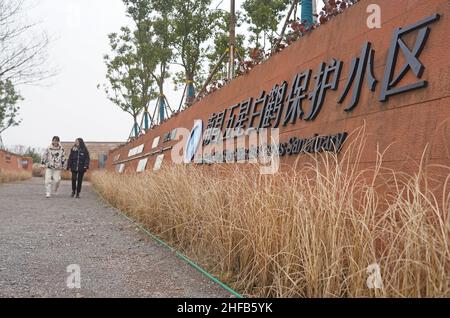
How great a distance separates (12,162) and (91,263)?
80.6 ft

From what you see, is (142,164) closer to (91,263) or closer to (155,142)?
(155,142)

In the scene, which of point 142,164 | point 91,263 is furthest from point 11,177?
point 91,263

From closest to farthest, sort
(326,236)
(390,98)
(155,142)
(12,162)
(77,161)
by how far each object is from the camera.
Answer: (326,236), (390,98), (77,161), (155,142), (12,162)

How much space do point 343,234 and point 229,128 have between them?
493cm

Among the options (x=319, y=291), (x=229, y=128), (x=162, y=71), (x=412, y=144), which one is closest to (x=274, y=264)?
(x=319, y=291)

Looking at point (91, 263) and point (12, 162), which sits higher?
point (12, 162)

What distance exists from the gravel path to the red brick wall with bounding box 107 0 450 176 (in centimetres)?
171

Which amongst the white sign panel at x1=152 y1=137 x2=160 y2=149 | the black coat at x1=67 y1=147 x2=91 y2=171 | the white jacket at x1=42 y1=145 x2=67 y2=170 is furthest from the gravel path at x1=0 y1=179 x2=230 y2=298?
the white sign panel at x1=152 y1=137 x2=160 y2=149

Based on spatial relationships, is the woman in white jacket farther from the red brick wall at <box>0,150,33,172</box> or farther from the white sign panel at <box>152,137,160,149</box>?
the red brick wall at <box>0,150,33,172</box>

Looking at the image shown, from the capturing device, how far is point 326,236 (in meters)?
2.85

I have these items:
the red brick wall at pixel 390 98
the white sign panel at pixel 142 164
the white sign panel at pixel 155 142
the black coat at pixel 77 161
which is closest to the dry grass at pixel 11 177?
the white sign panel at pixel 142 164

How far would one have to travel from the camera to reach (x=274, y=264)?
3061 millimetres

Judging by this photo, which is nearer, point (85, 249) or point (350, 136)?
point (350, 136)

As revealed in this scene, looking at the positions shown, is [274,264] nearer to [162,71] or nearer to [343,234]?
[343,234]
